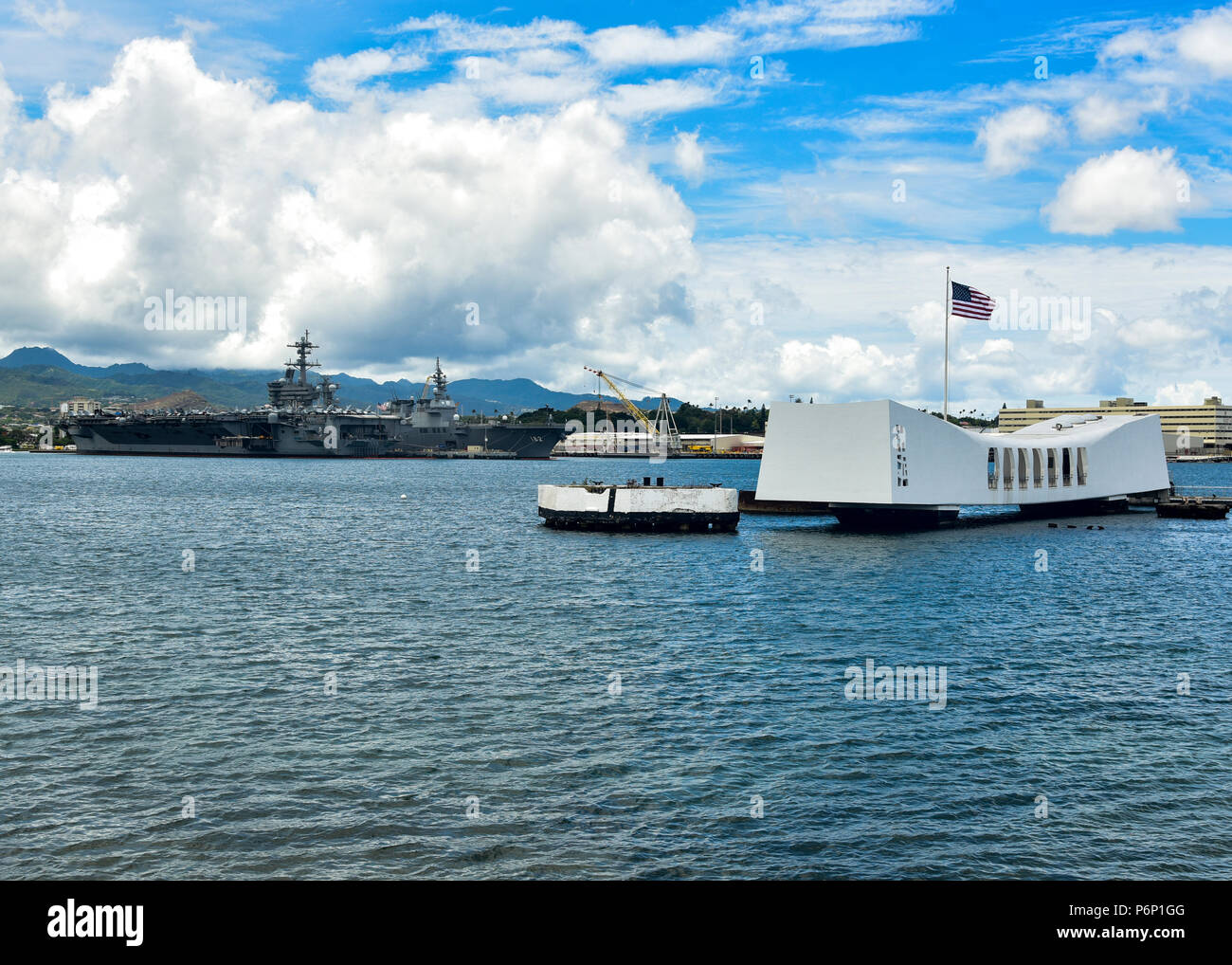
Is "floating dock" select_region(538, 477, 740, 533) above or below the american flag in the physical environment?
below

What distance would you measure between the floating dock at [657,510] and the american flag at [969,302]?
19.2 m

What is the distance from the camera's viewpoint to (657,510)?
66.0 metres

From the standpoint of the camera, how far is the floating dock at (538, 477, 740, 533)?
65938 mm

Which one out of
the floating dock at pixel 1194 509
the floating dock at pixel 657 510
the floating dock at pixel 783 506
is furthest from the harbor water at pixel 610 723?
the floating dock at pixel 1194 509

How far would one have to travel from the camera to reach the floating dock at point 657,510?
65938 mm

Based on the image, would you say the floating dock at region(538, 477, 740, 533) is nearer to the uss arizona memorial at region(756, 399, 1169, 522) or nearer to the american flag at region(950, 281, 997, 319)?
the uss arizona memorial at region(756, 399, 1169, 522)

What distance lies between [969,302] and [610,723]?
2032 inches

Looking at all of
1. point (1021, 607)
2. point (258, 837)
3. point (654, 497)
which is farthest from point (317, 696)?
point (654, 497)

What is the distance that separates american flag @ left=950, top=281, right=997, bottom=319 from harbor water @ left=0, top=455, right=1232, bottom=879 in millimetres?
21010

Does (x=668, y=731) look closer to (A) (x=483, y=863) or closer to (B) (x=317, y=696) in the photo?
(A) (x=483, y=863)

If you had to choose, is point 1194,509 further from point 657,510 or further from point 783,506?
point 657,510

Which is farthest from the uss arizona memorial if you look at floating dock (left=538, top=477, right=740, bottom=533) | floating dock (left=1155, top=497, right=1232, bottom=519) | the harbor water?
the harbor water

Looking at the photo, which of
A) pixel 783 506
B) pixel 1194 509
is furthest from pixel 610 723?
pixel 1194 509
